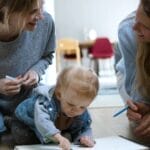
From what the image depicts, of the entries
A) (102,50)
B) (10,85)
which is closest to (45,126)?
(10,85)

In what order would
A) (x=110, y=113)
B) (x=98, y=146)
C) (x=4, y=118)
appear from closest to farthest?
1. (x=98, y=146)
2. (x=4, y=118)
3. (x=110, y=113)

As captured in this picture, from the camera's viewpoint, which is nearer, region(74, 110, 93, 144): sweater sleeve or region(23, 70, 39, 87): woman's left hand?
region(74, 110, 93, 144): sweater sleeve

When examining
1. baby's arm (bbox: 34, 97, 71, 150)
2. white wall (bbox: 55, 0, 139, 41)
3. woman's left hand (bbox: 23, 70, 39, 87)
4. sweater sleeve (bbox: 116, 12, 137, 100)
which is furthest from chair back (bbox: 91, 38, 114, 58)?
baby's arm (bbox: 34, 97, 71, 150)

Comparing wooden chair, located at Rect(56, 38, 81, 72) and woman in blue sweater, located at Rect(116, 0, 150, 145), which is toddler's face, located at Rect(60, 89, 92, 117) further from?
wooden chair, located at Rect(56, 38, 81, 72)

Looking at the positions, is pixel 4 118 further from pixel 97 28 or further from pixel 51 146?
pixel 97 28

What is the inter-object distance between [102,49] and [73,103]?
144 inches

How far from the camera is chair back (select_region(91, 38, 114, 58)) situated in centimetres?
464

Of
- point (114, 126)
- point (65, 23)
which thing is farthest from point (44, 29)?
point (65, 23)

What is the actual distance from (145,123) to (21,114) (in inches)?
16.3

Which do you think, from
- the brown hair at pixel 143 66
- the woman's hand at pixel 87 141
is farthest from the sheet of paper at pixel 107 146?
the brown hair at pixel 143 66

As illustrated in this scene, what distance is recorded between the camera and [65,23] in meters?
5.45

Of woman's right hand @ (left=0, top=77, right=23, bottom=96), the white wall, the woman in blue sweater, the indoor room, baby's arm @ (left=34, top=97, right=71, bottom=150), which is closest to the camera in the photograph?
baby's arm @ (left=34, top=97, right=71, bottom=150)

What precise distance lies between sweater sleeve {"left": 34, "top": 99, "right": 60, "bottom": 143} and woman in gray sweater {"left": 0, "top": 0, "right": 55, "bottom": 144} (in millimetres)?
173

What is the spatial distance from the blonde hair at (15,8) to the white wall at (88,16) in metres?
4.19
